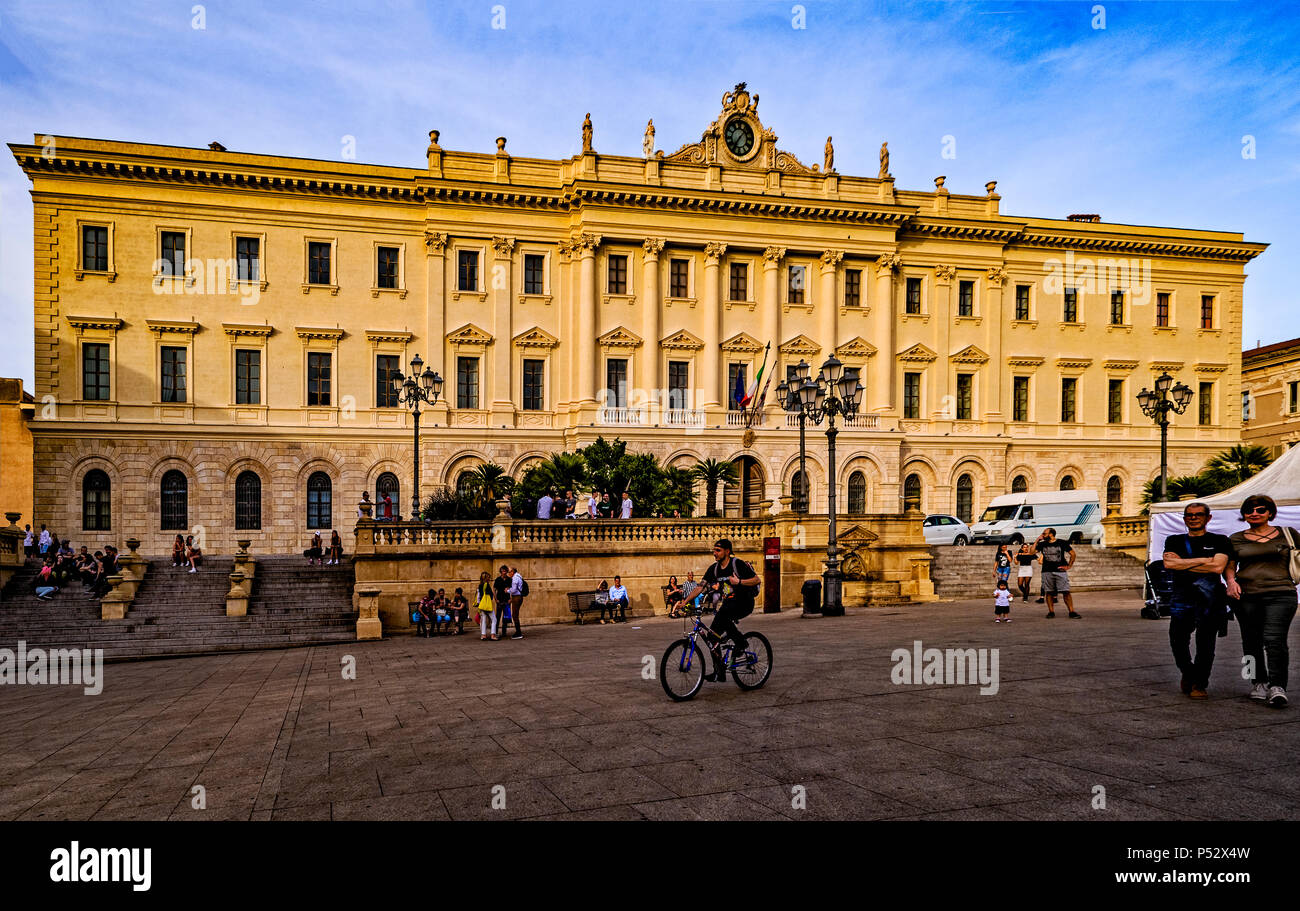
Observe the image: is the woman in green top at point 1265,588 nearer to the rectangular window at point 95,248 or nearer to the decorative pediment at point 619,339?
the decorative pediment at point 619,339

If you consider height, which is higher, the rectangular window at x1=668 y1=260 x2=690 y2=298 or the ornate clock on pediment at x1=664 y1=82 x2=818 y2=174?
the ornate clock on pediment at x1=664 y1=82 x2=818 y2=174

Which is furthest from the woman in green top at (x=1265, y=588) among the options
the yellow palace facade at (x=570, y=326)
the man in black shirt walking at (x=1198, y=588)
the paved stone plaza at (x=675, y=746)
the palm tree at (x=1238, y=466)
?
the palm tree at (x=1238, y=466)

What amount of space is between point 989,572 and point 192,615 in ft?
82.8

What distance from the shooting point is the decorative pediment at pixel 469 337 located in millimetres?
39156

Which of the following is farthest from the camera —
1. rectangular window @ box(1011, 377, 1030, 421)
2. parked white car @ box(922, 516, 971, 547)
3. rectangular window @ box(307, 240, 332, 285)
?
rectangular window @ box(1011, 377, 1030, 421)

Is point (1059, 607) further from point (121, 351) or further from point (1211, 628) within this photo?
point (121, 351)

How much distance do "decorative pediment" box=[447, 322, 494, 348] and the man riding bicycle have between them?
103ft

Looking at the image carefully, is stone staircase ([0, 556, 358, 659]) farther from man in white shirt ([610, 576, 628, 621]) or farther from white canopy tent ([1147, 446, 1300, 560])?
white canopy tent ([1147, 446, 1300, 560])

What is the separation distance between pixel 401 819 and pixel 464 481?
33499 millimetres

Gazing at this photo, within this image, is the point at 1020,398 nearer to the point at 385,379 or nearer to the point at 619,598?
the point at 619,598

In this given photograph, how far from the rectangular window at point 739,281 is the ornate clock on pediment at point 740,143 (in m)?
4.90

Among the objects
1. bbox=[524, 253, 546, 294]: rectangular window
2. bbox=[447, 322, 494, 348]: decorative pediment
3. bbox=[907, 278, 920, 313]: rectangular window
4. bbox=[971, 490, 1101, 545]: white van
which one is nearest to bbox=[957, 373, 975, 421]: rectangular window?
bbox=[907, 278, 920, 313]: rectangular window

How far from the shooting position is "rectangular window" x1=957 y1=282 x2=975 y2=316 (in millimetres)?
45156
